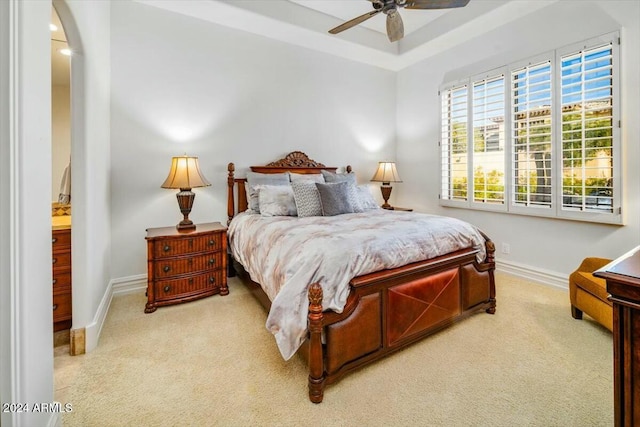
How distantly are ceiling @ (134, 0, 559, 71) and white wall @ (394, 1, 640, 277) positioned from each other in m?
0.20

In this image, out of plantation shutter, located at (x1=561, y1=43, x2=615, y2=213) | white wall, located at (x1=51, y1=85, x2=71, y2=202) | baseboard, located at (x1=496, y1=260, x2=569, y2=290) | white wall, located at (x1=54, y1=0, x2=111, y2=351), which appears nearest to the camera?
white wall, located at (x1=54, y1=0, x2=111, y2=351)

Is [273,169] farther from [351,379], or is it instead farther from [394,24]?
[351,379]

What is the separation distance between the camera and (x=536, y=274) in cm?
328

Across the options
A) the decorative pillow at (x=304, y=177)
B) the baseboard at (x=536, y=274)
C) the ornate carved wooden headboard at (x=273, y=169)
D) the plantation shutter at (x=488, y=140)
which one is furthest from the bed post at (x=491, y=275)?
the ornate carved wooden headboard at (x=273, y=169)

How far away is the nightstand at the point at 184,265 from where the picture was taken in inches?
103

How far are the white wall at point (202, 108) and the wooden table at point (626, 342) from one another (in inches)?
131

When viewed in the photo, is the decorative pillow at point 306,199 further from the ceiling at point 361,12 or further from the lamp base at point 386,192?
the ceiling at point 361,12

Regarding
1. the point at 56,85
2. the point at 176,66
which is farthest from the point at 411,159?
the point at 56,85

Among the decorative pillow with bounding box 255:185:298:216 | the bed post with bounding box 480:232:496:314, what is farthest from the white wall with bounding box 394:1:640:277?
the decorative pillow with bounding box 255:185:298:216

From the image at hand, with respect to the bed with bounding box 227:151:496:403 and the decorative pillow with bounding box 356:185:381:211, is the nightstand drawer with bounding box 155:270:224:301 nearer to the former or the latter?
the bed with bounding box 227:151:496:403

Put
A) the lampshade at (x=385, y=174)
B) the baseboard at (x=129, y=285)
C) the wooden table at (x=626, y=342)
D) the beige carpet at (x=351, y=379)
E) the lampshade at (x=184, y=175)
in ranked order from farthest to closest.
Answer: the lampshade at (x=385, y=174) < the baseboard at (x=129, y=285) < the lampshade at (x=184, y=175) < the beige carpet at (x=351, y=379) < the wooden table at (x=626, y=342)

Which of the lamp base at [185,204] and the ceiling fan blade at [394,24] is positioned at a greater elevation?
the ceiling fan blade at [394,24]

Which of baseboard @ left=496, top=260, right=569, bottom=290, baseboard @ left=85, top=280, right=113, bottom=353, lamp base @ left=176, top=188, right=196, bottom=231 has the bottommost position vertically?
baseboard @ left=85, top=280, right=113, bottom=353

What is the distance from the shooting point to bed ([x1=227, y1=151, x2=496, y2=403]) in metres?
1.62
